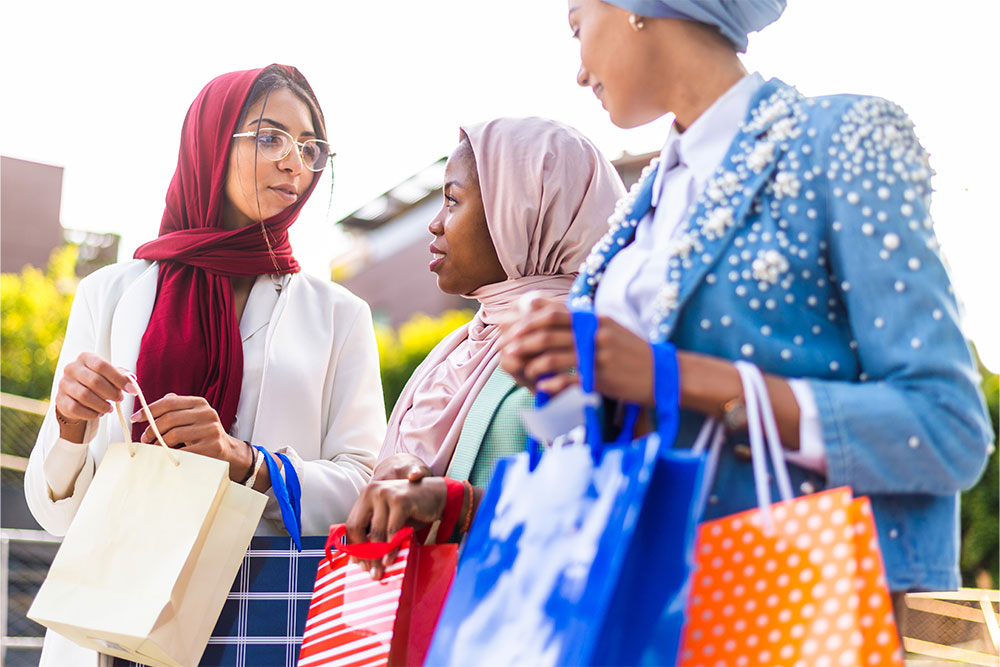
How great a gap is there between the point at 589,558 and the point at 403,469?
796 mm

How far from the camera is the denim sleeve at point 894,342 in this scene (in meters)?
1.20

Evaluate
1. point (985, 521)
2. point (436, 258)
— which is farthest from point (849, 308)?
point (985, 521)

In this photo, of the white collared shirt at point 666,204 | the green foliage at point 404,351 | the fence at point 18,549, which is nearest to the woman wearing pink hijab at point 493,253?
the white collared shirt at point 666,204

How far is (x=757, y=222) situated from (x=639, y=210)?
307mm

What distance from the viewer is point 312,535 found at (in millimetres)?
2248

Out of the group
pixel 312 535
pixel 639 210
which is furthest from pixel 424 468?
pixel 639 210

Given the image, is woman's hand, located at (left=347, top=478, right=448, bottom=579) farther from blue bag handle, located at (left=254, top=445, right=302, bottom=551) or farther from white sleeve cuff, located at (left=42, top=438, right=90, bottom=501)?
white sleeve cuff, located at (left=42, top=438, right=90, bottom=501)

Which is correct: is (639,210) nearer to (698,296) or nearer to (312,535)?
(698,296)

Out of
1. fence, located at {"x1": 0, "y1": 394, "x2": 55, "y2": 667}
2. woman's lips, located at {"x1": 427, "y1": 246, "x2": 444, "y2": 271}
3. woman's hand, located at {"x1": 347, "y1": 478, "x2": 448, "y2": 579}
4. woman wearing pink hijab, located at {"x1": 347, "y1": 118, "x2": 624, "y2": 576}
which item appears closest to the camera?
woman's hand, located at {"x1": 347, "y1": 478, "x2": 448, "y2": 579}

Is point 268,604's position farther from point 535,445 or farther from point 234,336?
point 535,445

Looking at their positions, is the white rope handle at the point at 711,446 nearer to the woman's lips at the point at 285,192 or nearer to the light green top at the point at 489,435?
the light green top at the point at 489,435

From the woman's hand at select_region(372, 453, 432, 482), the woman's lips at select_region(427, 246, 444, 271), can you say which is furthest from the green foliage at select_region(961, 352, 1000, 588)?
the woman's hand at select_region(372, 453, 432, 482)

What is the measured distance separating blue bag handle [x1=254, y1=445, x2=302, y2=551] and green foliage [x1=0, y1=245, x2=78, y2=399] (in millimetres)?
11078

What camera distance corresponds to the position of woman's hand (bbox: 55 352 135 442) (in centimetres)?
212
